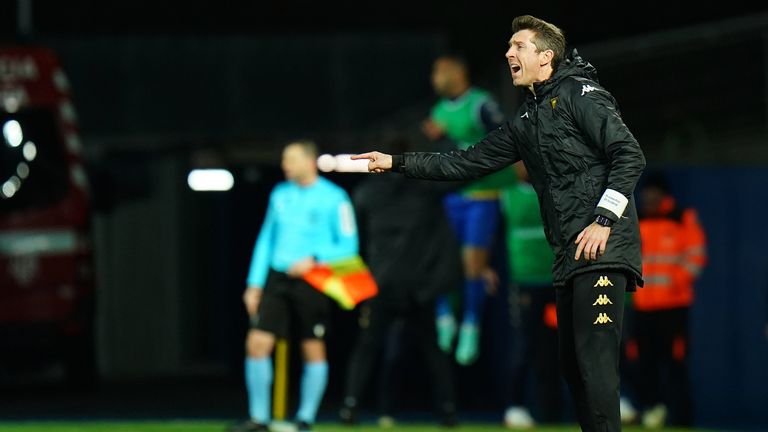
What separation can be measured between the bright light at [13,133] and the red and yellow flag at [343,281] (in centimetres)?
519

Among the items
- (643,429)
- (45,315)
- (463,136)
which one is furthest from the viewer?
(45,315)

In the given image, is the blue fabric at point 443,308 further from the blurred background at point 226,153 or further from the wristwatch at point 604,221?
the wristwatch at point 604,221

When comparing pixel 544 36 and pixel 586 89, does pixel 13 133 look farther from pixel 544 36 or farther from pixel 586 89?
Result: pixel 586 89

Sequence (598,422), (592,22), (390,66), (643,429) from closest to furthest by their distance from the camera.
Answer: (598,422) < (643,429) < (592,22) < (390,66)

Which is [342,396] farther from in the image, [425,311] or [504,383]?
[425,311]

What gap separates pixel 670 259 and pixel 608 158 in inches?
223

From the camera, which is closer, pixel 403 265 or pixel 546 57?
pixel 546 57

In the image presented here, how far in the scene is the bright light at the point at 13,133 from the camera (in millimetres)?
15820

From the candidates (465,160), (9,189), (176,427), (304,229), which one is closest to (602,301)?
(465,160)

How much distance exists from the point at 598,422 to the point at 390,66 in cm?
1937

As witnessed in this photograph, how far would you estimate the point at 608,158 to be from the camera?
24.1ft

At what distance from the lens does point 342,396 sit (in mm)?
15844

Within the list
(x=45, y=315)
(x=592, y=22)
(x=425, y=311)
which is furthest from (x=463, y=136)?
(x=592, y=22)

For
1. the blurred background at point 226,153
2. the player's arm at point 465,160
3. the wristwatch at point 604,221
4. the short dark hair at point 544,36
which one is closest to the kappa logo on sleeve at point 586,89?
the short dark hair at point 544,36
